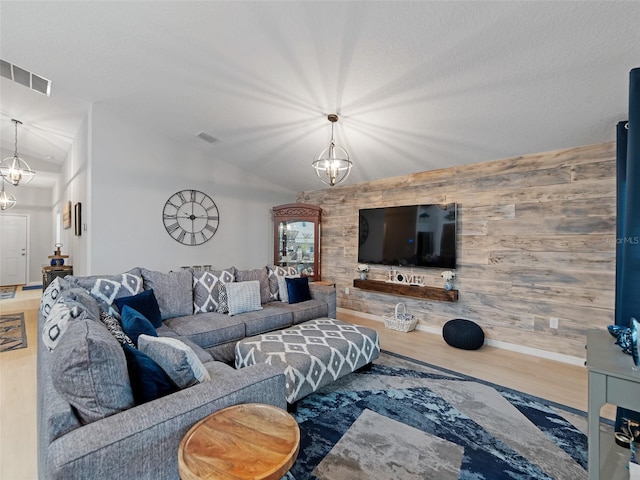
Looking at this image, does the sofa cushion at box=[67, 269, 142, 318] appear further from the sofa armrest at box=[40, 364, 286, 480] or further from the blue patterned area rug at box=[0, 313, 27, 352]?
the blue patterned area rug at box=[0, 313, 27, 352]

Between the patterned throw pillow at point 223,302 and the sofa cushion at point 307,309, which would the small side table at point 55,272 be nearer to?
the patterned throw pillow at point 223,302

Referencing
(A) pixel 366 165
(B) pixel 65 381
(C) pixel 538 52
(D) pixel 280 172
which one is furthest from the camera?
(D) pixel 280 172

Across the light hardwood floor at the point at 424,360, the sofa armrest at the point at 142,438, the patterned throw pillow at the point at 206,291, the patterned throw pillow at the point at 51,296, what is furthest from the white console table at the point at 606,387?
the patterned throw pillow at the point at 206,291

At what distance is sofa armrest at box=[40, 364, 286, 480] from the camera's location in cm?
92

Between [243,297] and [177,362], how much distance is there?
2054 mm

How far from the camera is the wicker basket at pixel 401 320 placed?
4305 mm

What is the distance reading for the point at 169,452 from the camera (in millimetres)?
1098

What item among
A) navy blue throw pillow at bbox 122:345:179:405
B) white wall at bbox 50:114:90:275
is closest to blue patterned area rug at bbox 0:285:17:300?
white wall at bbox 50:114:90:275

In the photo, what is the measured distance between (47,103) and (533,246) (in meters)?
6.34

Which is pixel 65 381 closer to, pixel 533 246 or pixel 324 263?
pixel 533 246

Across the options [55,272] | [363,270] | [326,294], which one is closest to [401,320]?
[363,270]

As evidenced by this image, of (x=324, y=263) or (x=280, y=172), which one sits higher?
(x=280, y=172)

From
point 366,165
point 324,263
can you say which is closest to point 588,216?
point 366,165

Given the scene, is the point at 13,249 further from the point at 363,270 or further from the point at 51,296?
the point at 363,270
